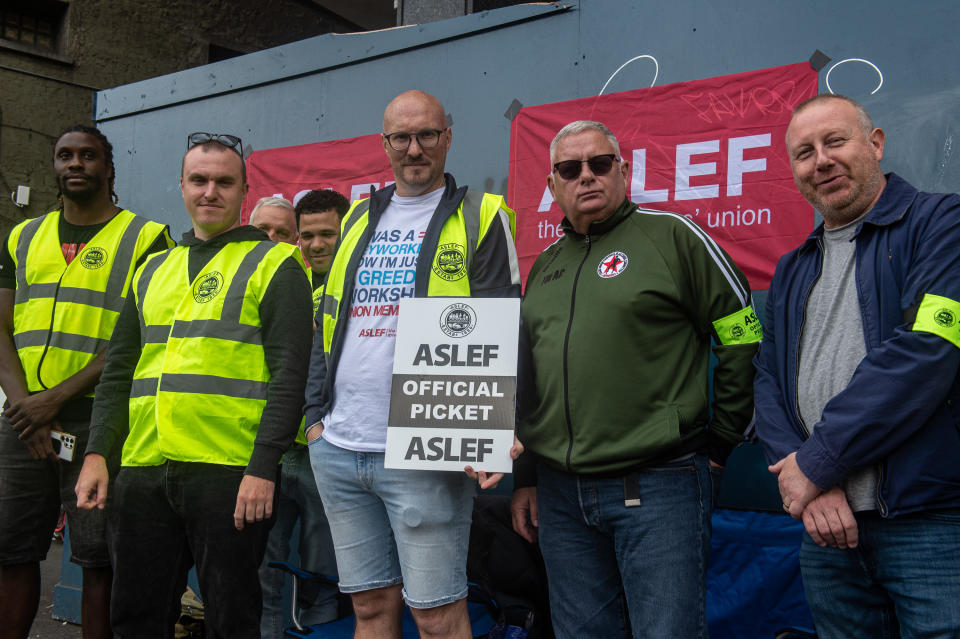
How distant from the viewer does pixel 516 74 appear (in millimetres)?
3602

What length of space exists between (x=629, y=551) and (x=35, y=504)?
7.45 feet

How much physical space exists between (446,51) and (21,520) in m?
2.97

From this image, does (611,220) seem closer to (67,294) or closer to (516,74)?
(516,74)

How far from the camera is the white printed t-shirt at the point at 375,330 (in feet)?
6.49

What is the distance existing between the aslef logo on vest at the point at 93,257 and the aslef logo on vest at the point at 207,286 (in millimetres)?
899

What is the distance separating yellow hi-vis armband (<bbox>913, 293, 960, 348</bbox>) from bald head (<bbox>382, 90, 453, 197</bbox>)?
1333mm

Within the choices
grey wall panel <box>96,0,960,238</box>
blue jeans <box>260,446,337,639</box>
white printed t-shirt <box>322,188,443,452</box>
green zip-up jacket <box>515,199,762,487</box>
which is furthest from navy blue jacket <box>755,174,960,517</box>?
blue jeans <box>260,446,337,639</box>

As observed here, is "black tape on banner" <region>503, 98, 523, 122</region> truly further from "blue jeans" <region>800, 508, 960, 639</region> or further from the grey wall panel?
"blue jeans" <region>800, 508, 960, 639</region>

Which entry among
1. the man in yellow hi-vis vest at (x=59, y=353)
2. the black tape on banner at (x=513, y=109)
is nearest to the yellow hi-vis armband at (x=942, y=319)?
the black tape on banner at (x=513, y=109)

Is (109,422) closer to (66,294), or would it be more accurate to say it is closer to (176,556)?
(176,556)

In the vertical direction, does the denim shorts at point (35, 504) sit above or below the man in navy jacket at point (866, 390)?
below

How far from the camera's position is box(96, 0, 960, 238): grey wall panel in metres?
2.66

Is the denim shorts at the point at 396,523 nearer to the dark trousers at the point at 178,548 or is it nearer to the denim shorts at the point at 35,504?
the dark trousers at the point at 178,548

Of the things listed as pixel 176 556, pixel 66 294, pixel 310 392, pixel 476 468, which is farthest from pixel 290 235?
pixel 476 468
